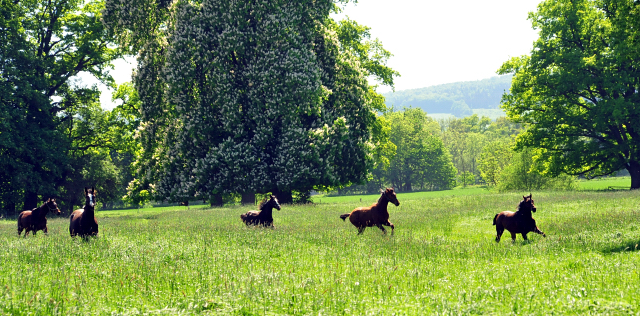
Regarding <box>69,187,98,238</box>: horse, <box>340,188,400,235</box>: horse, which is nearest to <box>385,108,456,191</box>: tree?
<box>340,188,400,235</box>: horse

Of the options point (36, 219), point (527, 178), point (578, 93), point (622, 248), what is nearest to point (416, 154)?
point (527, 178)

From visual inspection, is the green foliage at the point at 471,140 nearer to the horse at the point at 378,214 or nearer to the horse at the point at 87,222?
the horse at the point at 378,214

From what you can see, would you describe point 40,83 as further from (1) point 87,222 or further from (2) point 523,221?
(2) point 523,221

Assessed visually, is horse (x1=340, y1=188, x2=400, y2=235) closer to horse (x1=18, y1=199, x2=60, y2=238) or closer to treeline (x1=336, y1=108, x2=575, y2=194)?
horse (x1=18, y1=199, x2=60, y2=238)

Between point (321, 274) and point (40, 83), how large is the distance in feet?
116

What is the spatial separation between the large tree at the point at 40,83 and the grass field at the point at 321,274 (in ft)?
82.6

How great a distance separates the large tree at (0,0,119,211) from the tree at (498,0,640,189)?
1487 inches

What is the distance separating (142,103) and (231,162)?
8431 millimetres

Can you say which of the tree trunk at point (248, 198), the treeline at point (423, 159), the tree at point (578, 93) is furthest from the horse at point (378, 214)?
the treeline at point (423, 159)

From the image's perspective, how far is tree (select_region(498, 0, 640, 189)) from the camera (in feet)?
114

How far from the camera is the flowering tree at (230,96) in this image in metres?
28.6

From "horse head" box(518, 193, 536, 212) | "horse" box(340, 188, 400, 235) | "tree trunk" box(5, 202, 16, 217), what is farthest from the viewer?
"tree trunk" box(5, 202, 16, 217)

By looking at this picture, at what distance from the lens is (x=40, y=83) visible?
115ft

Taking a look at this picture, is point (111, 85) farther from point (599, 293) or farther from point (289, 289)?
point (599, 293)
